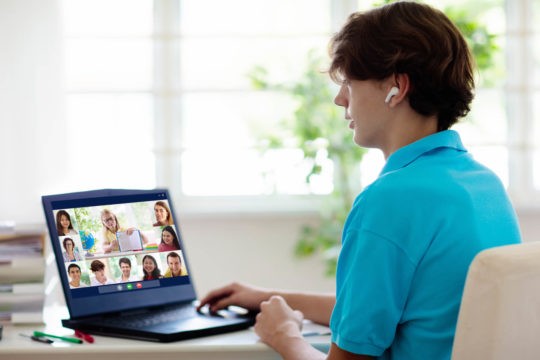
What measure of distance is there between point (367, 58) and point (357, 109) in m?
0.09

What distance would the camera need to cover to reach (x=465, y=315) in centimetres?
115

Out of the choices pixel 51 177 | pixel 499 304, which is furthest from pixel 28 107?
pixel 499 304

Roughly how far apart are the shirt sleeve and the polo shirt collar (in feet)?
0.56

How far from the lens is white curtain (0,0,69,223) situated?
348 cm

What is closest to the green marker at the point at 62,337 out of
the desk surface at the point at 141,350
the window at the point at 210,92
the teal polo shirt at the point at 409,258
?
the desk surface at the point at 141,350

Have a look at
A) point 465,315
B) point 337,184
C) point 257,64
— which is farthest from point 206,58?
point 465,315

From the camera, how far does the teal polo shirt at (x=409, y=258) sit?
1229 mm

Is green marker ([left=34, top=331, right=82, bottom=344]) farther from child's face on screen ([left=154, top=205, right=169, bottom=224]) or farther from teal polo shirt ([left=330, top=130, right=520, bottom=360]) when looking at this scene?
teal polo shirt ([left=330, top=130, right=520, bottom=360])

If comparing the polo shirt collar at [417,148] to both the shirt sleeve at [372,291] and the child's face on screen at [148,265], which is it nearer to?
the shirt sleeve at [372,291]

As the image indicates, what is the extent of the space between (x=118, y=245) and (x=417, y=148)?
25.8 inches

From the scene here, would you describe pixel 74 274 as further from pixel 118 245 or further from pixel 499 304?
pixel 499 304

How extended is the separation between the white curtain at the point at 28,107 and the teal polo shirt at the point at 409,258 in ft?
8.11

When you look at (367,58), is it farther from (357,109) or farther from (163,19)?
(163,19)

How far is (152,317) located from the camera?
5.37 ft
